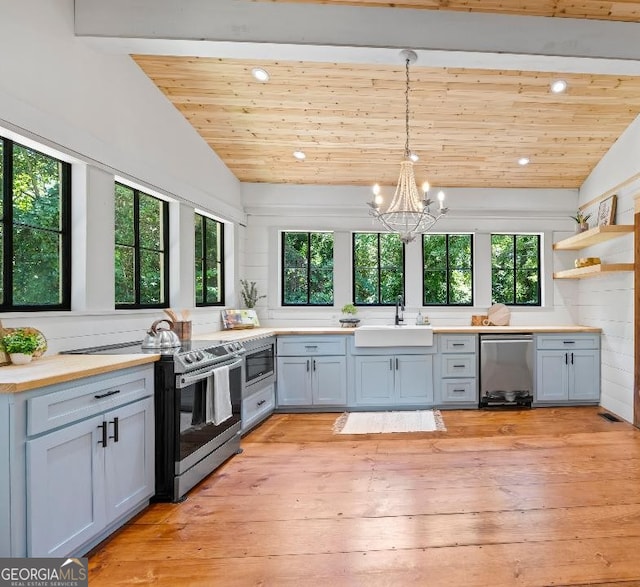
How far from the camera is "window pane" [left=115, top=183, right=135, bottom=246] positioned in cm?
330

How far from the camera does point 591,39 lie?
283cm

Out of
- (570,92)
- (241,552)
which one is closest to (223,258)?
(241,552)

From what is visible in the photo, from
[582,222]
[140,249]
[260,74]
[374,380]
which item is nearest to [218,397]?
[140,249]

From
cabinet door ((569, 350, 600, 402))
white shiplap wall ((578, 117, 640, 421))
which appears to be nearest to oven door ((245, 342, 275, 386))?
cabinet door ((569, 350, 600, 402))

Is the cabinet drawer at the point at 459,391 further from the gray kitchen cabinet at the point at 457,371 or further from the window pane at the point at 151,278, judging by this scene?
the window pane at the point at 151,278

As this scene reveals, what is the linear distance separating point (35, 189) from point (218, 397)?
1808mm

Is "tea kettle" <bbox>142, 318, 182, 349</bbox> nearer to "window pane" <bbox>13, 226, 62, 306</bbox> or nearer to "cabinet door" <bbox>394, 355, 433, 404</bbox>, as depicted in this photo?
"window pane" <bbox>13, 226, 62, 306</bbox>

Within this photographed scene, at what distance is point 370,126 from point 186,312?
2.58 metres

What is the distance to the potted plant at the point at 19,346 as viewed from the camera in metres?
2.07

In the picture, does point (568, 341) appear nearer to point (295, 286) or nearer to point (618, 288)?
point (618, 288)

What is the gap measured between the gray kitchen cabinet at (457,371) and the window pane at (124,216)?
3.34 m

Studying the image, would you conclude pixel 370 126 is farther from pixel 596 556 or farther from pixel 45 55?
pixel 596 556

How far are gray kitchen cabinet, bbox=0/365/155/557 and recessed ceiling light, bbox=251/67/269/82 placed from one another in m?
2.54

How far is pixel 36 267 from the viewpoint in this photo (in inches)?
101
